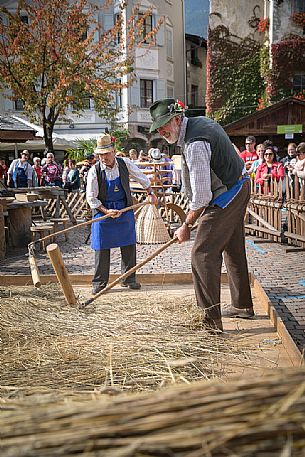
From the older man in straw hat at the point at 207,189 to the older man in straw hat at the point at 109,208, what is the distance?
1768 millimetres

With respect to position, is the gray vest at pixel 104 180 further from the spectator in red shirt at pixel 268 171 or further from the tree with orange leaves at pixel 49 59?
the tree with orange leaves at pixel 49 59

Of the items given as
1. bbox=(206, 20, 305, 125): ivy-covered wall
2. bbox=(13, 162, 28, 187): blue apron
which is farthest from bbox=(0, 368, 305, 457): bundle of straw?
bbox=(206, 20, 305, 125): ivy-covered wall

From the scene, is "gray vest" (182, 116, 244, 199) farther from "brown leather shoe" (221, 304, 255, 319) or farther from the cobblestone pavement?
the cobblestone pavement

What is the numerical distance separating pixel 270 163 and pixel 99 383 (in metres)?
8.58

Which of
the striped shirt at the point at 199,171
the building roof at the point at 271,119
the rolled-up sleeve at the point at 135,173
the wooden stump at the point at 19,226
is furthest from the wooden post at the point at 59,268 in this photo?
the building roof at the point at 271,119

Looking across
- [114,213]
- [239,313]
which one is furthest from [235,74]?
[239,313]

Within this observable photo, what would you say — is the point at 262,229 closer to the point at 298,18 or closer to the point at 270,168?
the point at 270,168

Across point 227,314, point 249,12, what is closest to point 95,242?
point 227,314

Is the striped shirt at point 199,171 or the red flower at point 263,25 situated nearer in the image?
the striped shirt at point 199,171

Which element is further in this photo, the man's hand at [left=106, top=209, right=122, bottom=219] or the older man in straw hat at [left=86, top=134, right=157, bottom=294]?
the older man in straw hat at [left=86, top=134, right=157, bottom=294]

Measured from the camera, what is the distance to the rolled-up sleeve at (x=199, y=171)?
4.14m

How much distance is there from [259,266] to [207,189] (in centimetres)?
434

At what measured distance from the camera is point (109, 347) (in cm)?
369

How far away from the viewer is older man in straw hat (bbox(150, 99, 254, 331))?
417 centimetres
